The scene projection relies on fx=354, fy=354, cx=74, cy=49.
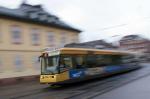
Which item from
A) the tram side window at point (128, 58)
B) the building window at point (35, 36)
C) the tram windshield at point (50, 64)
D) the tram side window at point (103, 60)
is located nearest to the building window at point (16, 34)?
the building window at point (35, 36)

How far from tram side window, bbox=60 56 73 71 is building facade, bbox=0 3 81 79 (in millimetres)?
11726

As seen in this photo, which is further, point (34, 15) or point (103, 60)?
point (34, 15)

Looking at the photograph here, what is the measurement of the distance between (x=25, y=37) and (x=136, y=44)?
358ft

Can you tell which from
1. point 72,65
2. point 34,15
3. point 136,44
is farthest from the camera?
point 136,44

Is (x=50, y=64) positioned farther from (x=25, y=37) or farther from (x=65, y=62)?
(x=25, y=37)

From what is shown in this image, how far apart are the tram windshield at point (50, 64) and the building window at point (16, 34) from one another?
12457mm

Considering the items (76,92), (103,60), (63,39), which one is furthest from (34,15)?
(76,92)

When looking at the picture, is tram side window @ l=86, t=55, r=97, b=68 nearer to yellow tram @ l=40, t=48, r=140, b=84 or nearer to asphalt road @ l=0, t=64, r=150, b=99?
yellow tram @ l=40, t=48, r=140, b=84

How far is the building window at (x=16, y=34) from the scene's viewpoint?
35.8 metres

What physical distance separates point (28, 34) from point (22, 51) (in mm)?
2221

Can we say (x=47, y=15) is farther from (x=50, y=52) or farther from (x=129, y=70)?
(x=50, y=52)

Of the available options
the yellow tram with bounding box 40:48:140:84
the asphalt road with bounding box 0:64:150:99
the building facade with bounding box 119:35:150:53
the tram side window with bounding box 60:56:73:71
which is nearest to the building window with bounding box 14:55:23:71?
the yellow tram with bounding box 40:48:140:84

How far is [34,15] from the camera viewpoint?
137ft

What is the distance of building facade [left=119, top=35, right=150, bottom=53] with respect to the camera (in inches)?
5408
